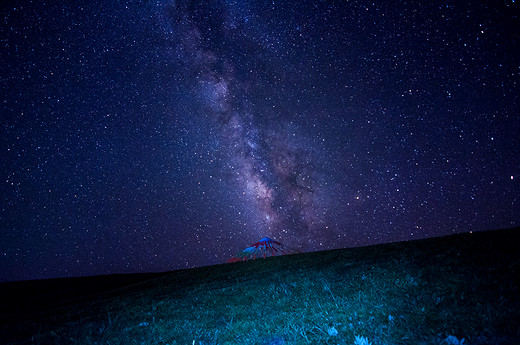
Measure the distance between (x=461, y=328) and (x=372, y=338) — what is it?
1252 mm

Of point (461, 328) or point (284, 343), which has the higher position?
point (461, 328)

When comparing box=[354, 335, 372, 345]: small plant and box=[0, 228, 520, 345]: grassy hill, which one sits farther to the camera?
box=[0, 228, 520, 345]: grassy hill

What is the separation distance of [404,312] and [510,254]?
4.80 meters

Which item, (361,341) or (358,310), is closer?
(361,341)

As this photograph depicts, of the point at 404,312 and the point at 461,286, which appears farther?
the point at 461,286

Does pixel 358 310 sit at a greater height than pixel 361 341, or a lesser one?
greater

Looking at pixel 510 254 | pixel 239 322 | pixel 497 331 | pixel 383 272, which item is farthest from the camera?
pixel 383 272

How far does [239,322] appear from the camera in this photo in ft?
21.1

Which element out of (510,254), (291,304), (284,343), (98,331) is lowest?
(98,331)

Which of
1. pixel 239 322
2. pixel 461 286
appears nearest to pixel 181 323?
pixel 239 322

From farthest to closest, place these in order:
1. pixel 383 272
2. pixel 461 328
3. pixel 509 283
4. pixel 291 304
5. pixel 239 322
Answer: pixel 383 272 → pixel 291 304 → pixel 239 322 → pixel 509 283 → pixel 461 328

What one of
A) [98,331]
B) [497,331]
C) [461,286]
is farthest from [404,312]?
[98,331]

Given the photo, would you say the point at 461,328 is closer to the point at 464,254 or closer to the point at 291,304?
the point at 291,304

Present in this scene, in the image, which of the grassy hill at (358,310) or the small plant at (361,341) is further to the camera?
the grassy hill at (358,310)
